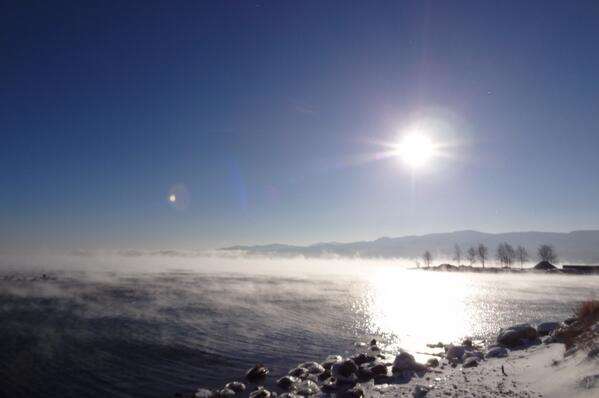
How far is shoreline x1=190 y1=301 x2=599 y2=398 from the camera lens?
56.4ft

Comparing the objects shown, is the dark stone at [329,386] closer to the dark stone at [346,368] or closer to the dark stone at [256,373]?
the dark stone at [346,368]

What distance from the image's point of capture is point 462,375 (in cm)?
2317

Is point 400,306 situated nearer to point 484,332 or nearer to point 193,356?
point 484,332

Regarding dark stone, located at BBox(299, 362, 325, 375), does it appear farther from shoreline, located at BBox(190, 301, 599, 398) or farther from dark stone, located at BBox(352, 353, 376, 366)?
dark stone, located at BBox(352, 353, 376, 366)

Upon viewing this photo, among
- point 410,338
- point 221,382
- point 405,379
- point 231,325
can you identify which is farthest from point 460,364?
point 231,325

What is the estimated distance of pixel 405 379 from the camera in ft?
79.2

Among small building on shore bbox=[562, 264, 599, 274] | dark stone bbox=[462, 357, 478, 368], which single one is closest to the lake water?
dark stone bbox=[462, 357, 478, 368]

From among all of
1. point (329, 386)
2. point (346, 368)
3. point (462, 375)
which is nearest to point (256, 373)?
point (329, 386)

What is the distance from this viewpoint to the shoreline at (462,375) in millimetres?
17203

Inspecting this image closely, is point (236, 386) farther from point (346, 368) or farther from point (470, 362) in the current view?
point (470, 362)

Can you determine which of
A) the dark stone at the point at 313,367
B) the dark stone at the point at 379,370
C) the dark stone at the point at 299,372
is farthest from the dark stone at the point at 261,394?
the dark stone at the point at 379,370

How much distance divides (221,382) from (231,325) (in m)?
22.1

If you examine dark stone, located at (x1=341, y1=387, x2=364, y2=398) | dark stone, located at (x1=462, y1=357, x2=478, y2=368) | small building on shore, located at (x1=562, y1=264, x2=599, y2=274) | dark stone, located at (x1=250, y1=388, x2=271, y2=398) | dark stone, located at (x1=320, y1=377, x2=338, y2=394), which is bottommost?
small building on shore, located at (x1=562, y1=264, x2=599, y2=274)

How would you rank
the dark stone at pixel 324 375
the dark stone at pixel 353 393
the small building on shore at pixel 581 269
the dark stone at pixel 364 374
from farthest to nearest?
the small building on shore at pixel 581 269 → the dark stone at pixel 324 375 → the dark stone at pixel 364 374 → the dark stone at pixel 353 393
